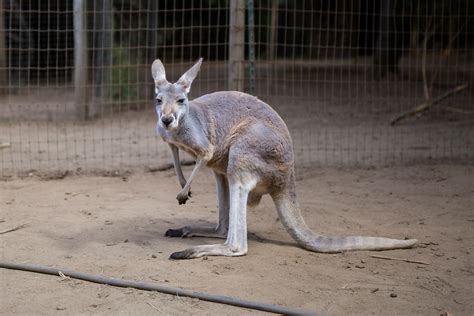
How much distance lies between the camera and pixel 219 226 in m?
5.18

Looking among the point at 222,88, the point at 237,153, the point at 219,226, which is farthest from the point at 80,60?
the point at 237,153

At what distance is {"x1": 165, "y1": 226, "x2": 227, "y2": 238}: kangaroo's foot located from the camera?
513cm

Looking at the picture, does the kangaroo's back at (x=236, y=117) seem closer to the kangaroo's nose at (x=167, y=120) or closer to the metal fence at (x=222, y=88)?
the kangaroo's nose at (x=167, y=120)

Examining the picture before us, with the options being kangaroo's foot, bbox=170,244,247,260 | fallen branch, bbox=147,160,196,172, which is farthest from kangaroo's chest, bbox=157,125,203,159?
fallen branch, bbox=147,160,196,172

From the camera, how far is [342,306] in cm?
380

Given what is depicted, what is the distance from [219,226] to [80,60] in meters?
4.67

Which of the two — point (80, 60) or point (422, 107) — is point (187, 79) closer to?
point (80, 60)

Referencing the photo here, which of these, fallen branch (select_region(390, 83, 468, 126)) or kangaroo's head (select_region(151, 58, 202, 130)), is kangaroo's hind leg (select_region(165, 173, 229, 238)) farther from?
fallen branch (select_region(390, 83, 468, 126))

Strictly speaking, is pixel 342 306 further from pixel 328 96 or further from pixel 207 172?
pixel 328 96

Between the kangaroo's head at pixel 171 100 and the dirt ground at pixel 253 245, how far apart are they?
3.02 ft

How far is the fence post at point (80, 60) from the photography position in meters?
8.68

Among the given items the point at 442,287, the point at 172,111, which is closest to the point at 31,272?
the point at 172,111

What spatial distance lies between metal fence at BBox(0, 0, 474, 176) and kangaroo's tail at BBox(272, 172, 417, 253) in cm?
250

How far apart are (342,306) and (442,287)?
74 centimetres
